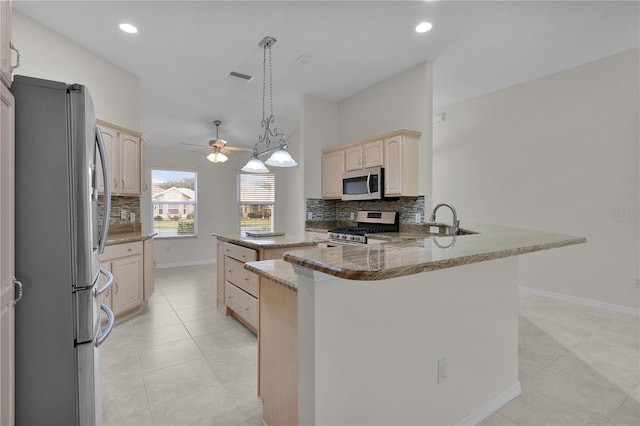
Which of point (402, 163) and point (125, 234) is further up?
point (402, 163)

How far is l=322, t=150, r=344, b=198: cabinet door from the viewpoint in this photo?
481cm

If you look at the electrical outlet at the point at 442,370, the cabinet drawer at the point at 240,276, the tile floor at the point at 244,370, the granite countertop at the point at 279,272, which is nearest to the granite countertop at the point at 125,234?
the tile floor at the point at 244,370

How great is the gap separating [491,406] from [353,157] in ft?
11.2

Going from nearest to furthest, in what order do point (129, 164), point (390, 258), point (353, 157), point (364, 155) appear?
point (390, 258)
point (129, 164)
point (364, 155)
point (353, 157)

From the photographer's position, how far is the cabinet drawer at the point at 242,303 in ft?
9.46

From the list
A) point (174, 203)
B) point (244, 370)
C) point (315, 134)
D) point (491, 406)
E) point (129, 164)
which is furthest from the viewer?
point (174, 203)

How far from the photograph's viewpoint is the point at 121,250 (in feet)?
10.6

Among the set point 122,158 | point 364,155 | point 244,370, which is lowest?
point 244,370

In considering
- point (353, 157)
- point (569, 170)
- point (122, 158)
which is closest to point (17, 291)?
point (122, 158)

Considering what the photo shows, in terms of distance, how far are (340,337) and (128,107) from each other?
413cm

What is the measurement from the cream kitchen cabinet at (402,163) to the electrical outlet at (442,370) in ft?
8.40

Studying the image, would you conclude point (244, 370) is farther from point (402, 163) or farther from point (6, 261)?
point (402, 163)

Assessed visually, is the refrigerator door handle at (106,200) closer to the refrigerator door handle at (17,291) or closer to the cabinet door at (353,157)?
the refrigerator door handle at (17,291)

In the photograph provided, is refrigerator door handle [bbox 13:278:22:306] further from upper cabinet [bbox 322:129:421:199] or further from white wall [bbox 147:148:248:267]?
white wall [bbox 147:148:248:267]
